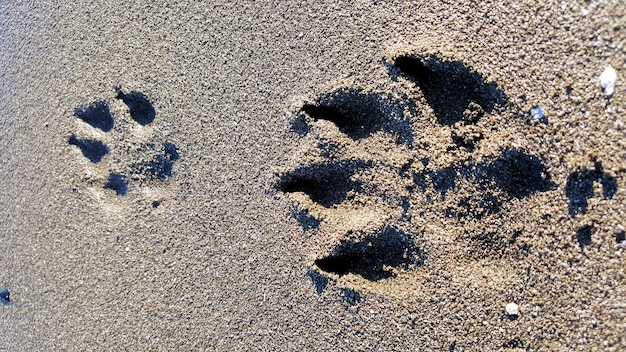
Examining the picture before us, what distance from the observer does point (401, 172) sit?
1909 mm

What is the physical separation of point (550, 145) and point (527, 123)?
119mm

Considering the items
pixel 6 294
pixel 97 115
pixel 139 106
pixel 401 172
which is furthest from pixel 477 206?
pixel 6 294

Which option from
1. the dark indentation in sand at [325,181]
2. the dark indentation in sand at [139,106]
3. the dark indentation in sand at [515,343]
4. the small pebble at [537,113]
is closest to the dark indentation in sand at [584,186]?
the small pebble at [537,113]

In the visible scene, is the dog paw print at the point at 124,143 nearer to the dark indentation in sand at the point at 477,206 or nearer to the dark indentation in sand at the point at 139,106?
the dark indentation in sand at the point at 139,106

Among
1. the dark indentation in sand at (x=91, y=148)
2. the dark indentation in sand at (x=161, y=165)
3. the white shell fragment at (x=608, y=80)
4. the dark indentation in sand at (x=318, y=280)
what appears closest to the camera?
the white shell fragment at (x=608, y=80)

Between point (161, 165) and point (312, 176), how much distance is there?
74 cm

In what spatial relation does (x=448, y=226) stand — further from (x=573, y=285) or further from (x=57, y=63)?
(x=57, y=63)

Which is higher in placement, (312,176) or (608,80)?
(608,80)

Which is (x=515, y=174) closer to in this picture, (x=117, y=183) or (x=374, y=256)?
(x=374, y=256)

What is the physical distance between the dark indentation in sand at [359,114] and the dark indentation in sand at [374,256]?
0.42 meters

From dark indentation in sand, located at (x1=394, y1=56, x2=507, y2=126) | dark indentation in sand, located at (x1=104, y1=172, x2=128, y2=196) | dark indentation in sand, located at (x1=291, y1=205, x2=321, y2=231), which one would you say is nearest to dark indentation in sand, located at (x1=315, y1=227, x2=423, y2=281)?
dark indentation in sand, located at (x1=291, y1=205, x2=321, y2=231)

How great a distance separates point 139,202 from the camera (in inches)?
86.0

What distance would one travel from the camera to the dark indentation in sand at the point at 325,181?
78.0 inches

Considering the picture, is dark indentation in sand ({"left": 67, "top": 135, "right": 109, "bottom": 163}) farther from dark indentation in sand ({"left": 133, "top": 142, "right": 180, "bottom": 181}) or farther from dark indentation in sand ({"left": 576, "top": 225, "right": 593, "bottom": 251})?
dark indentation in sand ({"left": 576, "top": 225, "right": 593, "bottom": 251})
